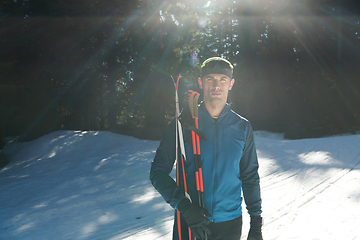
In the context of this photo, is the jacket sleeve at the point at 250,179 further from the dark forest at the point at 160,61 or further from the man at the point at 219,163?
the dark forest at the point at 160,61

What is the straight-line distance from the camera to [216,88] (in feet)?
5.84

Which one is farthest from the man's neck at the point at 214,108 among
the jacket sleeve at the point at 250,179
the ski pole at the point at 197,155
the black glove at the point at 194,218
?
the black glove at the point at 194,218

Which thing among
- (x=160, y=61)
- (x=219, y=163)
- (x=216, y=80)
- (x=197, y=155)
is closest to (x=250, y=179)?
(x=219, y=163)

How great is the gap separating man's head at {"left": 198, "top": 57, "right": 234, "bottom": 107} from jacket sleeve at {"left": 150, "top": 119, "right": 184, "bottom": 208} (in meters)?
0.36

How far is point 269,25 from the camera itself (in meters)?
22.7

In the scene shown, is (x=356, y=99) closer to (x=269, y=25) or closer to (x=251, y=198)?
(x=269, y=25)

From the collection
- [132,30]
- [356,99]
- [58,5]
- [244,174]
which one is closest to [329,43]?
[356,99]

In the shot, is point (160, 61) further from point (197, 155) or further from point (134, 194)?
point (197, 155)

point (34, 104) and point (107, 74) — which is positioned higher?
point (107, 74)

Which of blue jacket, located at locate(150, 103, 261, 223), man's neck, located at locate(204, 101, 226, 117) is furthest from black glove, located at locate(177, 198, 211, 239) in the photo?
man's neck, located at locate(204, 101, 226, 117)

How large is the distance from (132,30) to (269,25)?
1542 cm

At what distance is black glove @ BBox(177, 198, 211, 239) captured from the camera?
4.83ft

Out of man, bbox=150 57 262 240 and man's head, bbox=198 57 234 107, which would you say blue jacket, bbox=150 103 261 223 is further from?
man's head, bbox=198 57 234 107

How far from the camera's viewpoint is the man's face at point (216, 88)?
5.82 ft
